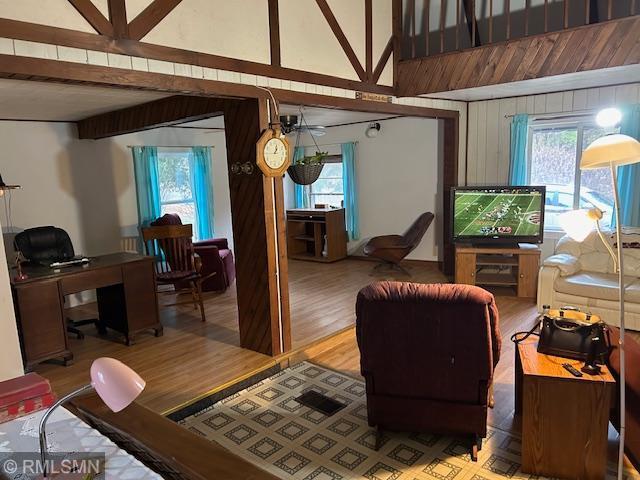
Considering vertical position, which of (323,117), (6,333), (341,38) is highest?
(341,38)

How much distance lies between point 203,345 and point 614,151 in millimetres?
3413

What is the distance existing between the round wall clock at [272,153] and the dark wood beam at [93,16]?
3.92ft

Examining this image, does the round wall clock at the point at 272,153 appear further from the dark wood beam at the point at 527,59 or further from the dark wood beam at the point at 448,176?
the dark wood beam at the point at 448,176

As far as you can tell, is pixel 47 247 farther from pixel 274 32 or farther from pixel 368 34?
pixel 368 34

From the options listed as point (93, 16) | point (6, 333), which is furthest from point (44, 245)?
point (93, 16)

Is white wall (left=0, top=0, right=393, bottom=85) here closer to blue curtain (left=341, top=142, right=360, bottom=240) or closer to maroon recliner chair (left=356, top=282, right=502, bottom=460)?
maroon recliner chair (left=356, top=282, right=502, bottom=460)

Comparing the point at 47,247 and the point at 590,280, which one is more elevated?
the point at 47,247

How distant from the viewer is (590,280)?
4297 millimetres

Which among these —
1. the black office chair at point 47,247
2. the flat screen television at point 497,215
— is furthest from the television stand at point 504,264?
the black office chair at point 47,247

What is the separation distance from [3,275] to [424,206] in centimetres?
548

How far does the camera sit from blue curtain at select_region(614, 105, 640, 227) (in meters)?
4.80

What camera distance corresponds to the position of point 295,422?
290 centimetres

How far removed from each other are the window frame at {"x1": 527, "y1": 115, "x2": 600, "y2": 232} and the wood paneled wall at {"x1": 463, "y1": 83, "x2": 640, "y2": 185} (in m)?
0.12

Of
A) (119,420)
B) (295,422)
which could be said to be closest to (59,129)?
(295,422)
